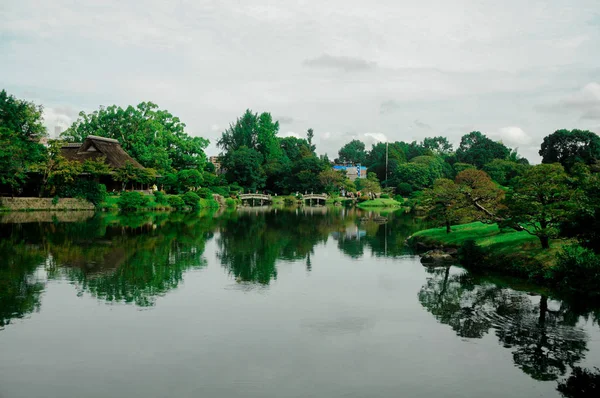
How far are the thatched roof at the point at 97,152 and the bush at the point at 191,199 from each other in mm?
6162

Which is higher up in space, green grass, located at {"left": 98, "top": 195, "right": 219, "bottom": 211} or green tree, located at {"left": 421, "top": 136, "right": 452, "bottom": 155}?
green tree, located at {"left": 421, "top": 136, "right": 452, "bottom": 155}

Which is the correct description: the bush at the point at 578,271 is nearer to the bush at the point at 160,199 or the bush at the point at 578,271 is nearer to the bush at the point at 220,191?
the bush at the point at 160,199

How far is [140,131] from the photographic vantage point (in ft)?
202

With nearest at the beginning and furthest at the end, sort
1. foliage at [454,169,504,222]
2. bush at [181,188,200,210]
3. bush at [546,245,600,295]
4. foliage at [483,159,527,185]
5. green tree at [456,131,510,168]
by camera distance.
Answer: bush at [546,245,600,295] → foliage at [454,169,504,222] → bush at [181,188,200,210] → foliage at [483,159,527,185] → green tree at [456,131,510,168]

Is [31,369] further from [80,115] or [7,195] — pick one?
[80,115]

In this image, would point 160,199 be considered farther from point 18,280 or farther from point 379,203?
point 18,280

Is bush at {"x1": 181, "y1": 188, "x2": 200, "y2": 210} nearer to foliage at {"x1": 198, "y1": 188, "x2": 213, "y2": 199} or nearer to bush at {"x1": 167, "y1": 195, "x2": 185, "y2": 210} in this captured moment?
bush at {"x1": 167, "y1": 195, "x2": 185, "y2": 210}

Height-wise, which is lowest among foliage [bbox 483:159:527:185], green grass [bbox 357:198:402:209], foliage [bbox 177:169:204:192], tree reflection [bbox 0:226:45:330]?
tree reflection [bbox 0:226:45:330]

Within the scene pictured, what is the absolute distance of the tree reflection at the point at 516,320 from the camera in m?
10.7

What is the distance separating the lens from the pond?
937 cm

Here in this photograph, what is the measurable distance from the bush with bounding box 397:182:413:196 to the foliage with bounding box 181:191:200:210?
126ft

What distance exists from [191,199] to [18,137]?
64.3ft

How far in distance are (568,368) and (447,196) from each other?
14567mm

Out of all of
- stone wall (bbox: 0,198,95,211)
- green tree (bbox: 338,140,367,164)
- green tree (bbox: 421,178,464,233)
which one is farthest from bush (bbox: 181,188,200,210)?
green tree (bbox: 338,140,367,164)
